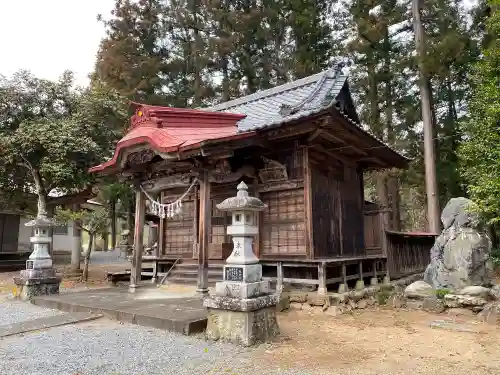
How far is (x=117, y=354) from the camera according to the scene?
15.9 ft

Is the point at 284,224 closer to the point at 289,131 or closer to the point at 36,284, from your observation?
the point at 289,131

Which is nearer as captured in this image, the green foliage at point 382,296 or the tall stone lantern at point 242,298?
the tall stone lantern at point 242,298

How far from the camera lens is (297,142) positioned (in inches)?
374

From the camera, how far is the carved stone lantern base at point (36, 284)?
9062mm

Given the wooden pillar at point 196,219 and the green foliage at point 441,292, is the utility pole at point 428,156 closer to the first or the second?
the green foliage at point 441,292

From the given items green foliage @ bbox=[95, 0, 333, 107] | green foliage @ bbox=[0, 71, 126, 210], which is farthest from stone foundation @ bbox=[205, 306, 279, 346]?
green foliage @ bbox=[95, 0, 333, 107]

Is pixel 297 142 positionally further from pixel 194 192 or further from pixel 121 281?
pixel 121 281

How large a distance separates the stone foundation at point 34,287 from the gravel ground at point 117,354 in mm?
3464

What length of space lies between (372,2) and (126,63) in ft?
45.4

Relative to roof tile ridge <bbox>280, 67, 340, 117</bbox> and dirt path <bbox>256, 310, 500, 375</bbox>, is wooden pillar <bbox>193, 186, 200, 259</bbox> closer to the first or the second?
roof tile ridge <bbox>280, 67, 340, 117</bbox>

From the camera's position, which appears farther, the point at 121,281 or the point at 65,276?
the point at 65,276

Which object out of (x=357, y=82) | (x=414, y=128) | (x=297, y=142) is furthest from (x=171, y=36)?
(x=297, y=142)

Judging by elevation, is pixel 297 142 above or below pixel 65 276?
above

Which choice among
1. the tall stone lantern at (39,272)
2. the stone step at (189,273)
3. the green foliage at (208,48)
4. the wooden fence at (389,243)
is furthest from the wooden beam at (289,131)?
the green foliage at (208,48)
